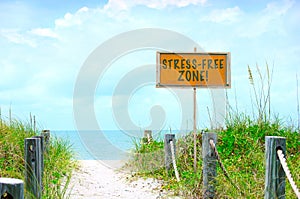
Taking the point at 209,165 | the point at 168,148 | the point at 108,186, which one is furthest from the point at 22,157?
the point at 209,165

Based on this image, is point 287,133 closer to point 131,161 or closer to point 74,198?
point 131,161

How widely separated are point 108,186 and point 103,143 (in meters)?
1.78

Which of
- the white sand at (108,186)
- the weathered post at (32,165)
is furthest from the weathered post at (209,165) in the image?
the weathered post at (32,165)

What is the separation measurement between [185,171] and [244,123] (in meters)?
2.08

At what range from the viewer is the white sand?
8.04 metres

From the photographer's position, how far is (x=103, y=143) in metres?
10.8

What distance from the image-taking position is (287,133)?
32.4 feet

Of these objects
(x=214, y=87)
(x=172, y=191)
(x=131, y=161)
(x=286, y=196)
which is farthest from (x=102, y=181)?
(x=286, y=196)

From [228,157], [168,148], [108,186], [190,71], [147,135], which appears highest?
[190,71]

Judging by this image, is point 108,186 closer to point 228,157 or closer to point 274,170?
point 228,157

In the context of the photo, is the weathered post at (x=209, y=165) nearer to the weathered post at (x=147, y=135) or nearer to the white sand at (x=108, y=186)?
the white sand at (x=108, y=186)

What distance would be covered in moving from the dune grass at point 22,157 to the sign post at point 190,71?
2789 mm

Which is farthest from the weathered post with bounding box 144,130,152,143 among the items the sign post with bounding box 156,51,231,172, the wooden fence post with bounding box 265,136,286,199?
the wooden fence post with bounding box 265,136,286,199

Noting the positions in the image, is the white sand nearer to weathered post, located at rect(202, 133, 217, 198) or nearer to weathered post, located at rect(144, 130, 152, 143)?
weathered post, located at rect(202, 133, 217, 198)
